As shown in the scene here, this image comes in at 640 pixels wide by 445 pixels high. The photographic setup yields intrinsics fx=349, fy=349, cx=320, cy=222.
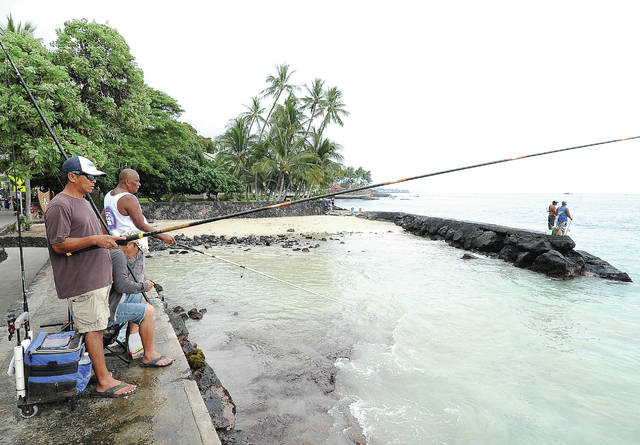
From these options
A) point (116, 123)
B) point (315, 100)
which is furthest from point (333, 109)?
point (116, 123)

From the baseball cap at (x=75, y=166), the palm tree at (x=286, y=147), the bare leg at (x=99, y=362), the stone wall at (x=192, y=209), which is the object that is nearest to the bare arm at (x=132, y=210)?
the baseball cap at (x=75, y=166)

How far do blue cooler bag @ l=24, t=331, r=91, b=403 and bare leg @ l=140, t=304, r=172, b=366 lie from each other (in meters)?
0.54

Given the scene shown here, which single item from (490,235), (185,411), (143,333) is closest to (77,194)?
(143,333)

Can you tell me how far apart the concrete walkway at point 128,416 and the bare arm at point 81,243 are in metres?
1.18

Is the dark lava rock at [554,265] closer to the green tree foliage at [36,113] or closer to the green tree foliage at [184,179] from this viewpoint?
the green tree foliage at [36,113]

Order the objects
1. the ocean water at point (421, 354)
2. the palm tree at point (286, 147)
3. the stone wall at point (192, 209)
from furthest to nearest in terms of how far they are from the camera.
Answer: the palm tree at point (286, 147)
the stone wall at point (192, 209)
the ocean water at point (421, 354)

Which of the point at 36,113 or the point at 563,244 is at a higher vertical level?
the point at 36,113

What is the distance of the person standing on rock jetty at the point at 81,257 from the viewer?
93.2 inches

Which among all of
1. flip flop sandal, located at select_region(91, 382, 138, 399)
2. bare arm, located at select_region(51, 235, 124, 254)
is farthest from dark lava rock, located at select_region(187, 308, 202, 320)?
bare arm, located at select_region(51, 235, 124, 254)

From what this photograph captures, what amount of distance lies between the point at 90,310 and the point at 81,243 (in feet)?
1.74

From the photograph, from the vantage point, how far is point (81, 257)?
2.47 metres

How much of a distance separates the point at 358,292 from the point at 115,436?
670 centimetres

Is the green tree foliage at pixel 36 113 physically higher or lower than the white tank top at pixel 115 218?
higher

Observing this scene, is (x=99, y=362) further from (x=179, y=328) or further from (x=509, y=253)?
(x=509, y=253)
